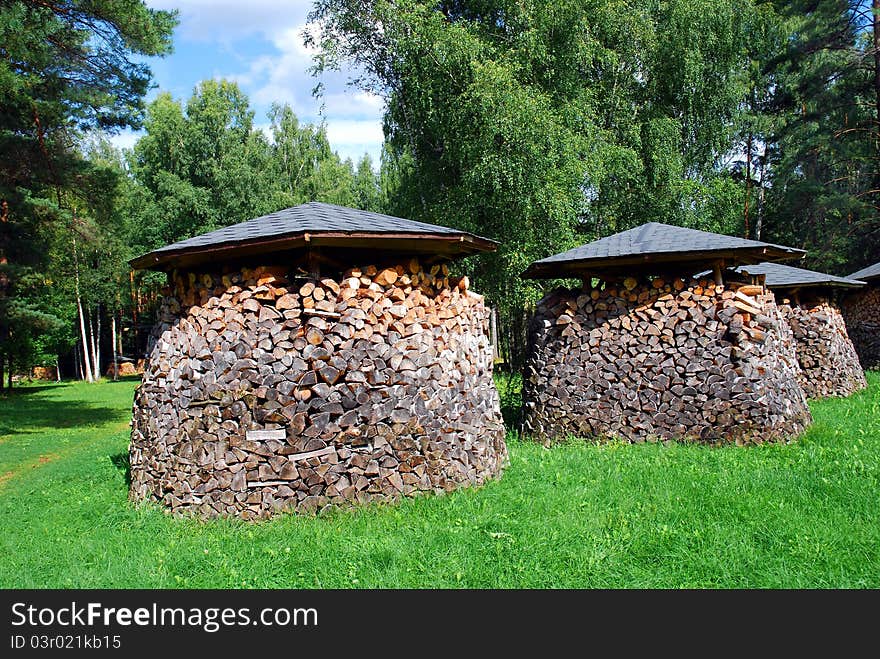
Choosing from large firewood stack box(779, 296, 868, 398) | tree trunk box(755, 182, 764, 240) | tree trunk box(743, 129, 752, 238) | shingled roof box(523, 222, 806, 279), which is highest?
tree trunk box(743, 129, 752, 238)

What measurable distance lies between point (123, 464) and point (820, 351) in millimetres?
12563

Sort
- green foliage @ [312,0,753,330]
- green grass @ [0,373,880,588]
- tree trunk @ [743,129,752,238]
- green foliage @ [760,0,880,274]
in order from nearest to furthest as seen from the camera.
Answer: green grass @ [0,373,880,588]
green foliage @ [312,0,753,330]
green foliage @ [760,0,880,274]
tree trunk @ [743,129,752,238]

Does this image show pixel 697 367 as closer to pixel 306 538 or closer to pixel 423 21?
pixel 306 538

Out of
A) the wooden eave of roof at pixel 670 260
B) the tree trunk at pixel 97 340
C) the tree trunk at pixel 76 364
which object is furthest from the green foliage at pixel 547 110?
the tree trunk at pixel 76 364

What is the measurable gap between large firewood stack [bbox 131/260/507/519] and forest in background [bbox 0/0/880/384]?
26.3 feet

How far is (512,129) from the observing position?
13906mm

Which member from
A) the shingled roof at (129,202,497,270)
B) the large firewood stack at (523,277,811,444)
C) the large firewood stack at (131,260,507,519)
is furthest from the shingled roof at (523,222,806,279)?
the large firewood stack at (131,260,507,519)

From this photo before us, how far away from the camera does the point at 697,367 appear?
23.9ft

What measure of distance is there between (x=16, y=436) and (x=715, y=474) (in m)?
12.9

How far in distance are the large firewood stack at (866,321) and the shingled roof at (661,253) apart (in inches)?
379

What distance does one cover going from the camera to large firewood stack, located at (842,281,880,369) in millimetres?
14664

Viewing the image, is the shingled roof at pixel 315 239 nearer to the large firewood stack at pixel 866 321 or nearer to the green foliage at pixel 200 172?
the large firewood stack at pixel 866 321

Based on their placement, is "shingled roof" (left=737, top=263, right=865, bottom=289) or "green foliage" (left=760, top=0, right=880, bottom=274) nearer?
"shingled roof" (left=737, top=263, right=865, bottom=289)

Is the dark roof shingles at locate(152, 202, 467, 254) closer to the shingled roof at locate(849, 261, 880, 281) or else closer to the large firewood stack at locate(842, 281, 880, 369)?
the shingled roof at locate(849, 261, 880, 281)
